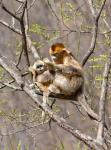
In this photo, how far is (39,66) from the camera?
4102mm

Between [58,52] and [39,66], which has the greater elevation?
[58,52]

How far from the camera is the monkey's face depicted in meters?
4.07

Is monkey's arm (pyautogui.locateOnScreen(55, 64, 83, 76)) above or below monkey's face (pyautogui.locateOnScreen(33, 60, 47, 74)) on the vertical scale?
below

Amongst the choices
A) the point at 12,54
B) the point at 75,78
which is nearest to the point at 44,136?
the point at 12,54

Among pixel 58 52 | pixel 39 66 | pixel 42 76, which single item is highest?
pixel 58 52

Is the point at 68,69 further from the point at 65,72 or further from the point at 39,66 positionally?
the point at 39,66

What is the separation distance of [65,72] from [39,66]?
0.92 feet

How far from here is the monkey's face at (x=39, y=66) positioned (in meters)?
4.07

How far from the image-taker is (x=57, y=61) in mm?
4305

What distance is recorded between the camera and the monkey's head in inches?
167

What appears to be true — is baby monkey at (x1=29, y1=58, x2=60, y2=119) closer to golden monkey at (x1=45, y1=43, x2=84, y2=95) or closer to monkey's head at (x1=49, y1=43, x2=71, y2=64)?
golden monkey at (x1=45, y1=43, x2=84, y2=95)

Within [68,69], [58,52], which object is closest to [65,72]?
[68,69]

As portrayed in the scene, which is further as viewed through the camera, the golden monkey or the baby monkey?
the golden monkey

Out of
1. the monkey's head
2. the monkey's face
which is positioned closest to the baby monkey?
the monkey's face
